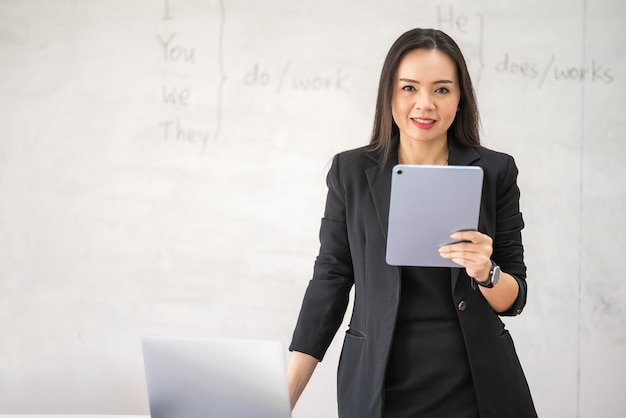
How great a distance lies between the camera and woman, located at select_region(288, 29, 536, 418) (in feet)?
4.26

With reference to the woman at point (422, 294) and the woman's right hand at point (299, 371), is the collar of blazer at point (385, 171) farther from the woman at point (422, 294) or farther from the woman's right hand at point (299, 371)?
the woman's right hand at point (299, 371)

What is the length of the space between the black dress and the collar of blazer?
132 mm

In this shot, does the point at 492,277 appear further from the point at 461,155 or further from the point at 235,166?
the point at 235,166

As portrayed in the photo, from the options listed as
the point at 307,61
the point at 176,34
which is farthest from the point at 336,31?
the point at 176,34

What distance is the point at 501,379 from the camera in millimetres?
1312

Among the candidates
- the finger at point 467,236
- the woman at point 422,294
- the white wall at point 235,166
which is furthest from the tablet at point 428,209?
the white wall at point 235,166

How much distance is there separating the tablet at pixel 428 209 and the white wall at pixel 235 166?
1.63 metres

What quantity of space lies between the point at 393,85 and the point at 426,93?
0.09 metres

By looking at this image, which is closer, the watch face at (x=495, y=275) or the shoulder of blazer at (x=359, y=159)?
the watch face at (x=495, y=275)

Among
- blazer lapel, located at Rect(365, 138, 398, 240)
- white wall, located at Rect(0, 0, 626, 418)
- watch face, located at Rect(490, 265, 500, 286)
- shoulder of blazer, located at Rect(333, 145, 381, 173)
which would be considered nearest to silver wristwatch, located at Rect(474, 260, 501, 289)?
watch face, located at Rect(490, 265, 500, 286)

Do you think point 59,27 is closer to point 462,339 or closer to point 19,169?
point 19,169

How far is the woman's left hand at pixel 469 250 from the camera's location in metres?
1.16

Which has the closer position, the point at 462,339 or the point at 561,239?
the point at 462,339

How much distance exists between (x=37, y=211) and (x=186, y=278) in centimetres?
66
